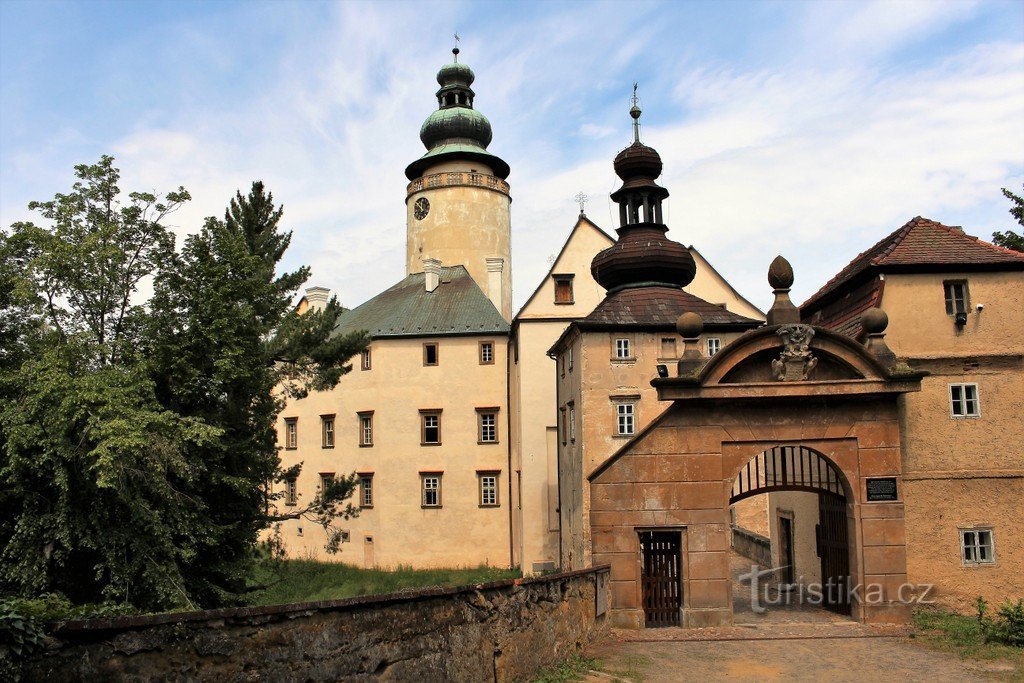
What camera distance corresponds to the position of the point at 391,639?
8641 millimetres

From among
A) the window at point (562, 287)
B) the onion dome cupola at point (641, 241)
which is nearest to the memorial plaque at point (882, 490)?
the onion dome cupola at point (641, 241)

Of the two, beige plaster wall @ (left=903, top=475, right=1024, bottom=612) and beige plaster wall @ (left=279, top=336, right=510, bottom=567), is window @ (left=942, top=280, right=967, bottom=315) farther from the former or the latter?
beige plaster wall @ (left=279, top=336, right=510, bottom=567)

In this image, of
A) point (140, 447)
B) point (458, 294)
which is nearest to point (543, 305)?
point (458, 294)

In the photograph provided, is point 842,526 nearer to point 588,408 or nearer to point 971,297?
point 971,297

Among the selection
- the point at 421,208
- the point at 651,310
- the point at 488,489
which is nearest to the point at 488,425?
the point at 488,489

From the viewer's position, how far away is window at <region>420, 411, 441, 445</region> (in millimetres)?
36094

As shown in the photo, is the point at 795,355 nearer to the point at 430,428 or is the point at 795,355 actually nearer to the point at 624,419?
the point at 624,419

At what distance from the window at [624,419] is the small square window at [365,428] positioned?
1516 centimetres

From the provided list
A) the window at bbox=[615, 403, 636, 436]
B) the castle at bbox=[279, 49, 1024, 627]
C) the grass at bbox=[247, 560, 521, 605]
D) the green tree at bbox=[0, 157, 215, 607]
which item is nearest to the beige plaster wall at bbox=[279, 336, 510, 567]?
the castle at bbox=[279, 49, 1024, 627]

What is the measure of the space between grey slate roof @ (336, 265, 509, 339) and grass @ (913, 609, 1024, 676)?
21.9 m

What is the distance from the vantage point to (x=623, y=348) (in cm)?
2477

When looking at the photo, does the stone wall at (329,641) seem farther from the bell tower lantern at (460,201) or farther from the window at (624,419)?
the bell tower lantern at (460,201)

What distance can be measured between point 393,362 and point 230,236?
16.4m

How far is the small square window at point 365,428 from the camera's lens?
37188 millimetres
